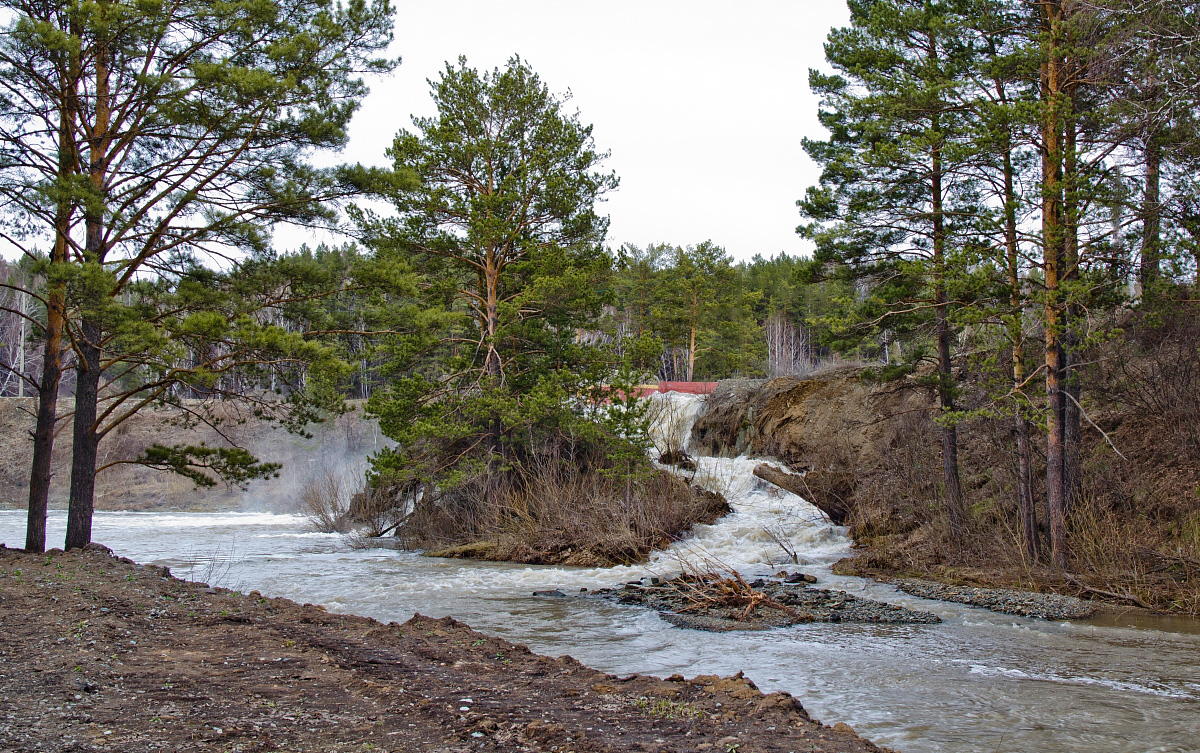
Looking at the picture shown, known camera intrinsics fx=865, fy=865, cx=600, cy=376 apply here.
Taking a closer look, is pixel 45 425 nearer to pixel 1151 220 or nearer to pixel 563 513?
pixel 563 513

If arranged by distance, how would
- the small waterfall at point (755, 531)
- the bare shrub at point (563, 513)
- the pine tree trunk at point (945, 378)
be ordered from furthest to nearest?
the bare shrub at point (563, 513) → the small waterfall at point (755, 531) → the pine tree trunk at point (945, 378)

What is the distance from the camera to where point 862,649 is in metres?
9.55

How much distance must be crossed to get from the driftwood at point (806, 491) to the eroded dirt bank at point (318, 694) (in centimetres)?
1387

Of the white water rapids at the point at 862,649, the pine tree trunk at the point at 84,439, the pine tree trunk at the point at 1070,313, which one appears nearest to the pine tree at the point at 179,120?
the pine tree trunk at the point at 84,439

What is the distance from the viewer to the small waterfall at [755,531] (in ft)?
57.7

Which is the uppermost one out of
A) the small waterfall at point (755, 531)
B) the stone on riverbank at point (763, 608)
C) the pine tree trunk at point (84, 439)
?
the pine tree trunk at point (84, 439)

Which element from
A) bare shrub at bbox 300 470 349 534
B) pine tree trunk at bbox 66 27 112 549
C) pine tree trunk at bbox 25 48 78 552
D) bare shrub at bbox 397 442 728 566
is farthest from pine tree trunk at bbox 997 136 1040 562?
bare shrub at bbox 300 470 349 534

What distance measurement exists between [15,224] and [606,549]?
11.4 metres

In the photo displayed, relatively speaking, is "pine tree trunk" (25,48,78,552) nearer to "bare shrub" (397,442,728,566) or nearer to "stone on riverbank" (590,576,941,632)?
"stone on riverbank" (590,576,941,632)

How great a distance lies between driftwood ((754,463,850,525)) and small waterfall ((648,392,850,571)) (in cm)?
20

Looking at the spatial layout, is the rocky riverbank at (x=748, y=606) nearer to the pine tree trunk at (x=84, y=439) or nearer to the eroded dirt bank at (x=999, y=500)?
the eroded dirt bank at (x=999, y=500)

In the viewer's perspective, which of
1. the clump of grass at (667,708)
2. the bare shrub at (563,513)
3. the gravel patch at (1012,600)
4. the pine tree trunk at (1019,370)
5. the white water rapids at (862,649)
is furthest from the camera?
the bare shrub at (563,513)

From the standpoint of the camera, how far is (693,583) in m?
13.1

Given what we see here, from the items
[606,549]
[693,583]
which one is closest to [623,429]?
[606,549]
